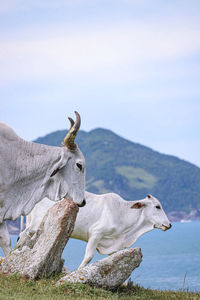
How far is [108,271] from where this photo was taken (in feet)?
34.7

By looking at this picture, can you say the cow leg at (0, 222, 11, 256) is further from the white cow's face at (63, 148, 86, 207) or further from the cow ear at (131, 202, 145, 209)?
the cow ear at (131, 202, 145, 209)

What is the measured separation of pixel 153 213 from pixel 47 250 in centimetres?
521

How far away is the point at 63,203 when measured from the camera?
11.5 metres

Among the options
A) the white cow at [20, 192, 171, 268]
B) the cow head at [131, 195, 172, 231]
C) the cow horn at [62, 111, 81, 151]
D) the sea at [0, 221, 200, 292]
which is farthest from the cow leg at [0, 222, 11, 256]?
the cow head at [131, 195, 172, 231]

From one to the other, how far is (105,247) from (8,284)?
212 inches

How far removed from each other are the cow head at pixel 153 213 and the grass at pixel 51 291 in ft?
14.6

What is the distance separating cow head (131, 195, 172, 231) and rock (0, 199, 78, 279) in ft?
14.4

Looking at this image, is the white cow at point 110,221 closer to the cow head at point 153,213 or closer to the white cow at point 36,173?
the cow head at point 153,213

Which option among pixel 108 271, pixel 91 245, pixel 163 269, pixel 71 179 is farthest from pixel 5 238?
pixel 163 269

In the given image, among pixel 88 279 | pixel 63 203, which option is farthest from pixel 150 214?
pixel 88 279

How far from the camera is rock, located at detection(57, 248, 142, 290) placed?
10281mm

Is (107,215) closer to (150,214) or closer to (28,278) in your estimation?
(150,214)

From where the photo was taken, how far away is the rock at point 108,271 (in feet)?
33.7

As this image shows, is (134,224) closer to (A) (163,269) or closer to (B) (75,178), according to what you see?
(B) (75,178)
